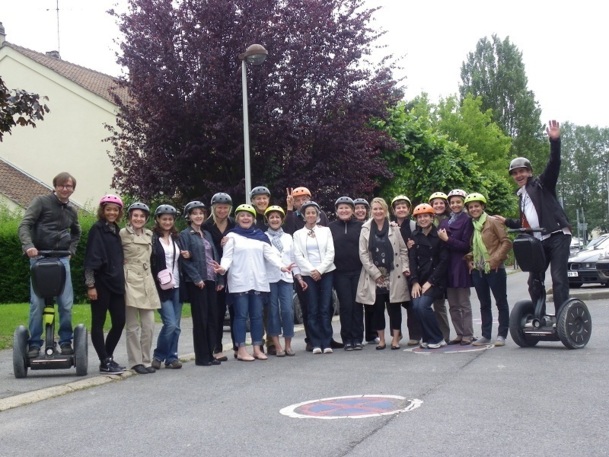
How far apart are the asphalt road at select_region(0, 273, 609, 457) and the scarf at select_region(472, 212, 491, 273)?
1076 millimetres

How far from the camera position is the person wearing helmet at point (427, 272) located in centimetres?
1125

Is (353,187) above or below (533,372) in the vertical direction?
above

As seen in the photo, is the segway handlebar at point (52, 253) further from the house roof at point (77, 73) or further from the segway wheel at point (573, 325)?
the house roof at point (77, 73)

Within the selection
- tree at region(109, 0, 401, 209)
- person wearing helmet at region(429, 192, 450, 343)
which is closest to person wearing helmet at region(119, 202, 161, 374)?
person wearing helmet at region(429, 192, 450, 343)

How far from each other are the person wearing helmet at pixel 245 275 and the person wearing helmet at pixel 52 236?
1899 mm

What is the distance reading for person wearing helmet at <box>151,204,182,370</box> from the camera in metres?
10.2

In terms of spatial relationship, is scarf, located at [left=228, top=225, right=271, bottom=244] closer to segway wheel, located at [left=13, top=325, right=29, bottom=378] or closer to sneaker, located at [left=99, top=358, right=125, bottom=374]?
sneaker, located at [left=99, top=358, right=125, bottom=374]

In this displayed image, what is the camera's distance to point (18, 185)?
37281 millimetres

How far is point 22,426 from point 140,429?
1014mm

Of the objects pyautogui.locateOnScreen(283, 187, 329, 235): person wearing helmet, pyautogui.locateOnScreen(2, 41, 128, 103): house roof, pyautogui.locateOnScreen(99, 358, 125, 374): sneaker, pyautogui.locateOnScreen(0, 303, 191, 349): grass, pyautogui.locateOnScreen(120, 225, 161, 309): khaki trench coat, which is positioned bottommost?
pyautogui.locateOnScreen(99, 358, 125, 374): sneaker

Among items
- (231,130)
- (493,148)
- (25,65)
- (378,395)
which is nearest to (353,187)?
(231,130)

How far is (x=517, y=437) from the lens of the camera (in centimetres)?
591

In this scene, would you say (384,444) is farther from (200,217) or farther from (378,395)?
(200,217)

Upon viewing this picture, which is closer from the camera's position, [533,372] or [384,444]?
[384,444]
